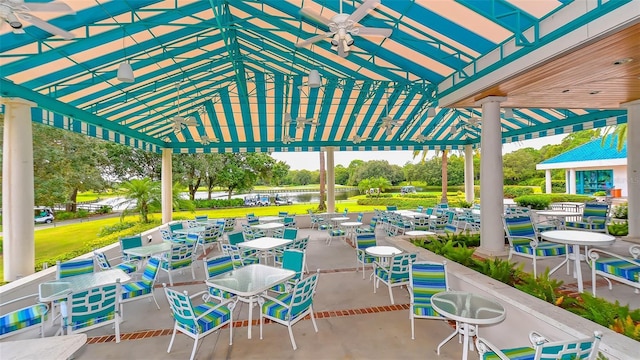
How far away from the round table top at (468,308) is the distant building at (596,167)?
1857cm

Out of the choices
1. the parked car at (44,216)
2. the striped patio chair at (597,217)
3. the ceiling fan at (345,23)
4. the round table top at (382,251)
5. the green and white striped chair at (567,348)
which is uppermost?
the ceiling fan at (345,23)

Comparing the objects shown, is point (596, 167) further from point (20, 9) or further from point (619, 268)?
point (20, 9)

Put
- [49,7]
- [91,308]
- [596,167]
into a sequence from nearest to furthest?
[49,7]
[91,308]
[596,167]

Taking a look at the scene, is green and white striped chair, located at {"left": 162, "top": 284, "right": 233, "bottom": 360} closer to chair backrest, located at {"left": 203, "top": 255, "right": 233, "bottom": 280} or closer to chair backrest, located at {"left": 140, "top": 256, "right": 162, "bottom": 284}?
chair backrest, located at {"left": 203, "top": 255, "right": 233, "bottom": 280}

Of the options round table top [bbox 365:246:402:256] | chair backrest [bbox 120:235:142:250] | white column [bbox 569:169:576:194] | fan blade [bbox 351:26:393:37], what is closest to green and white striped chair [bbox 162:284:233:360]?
round table top [bbox 365:246:402:256]

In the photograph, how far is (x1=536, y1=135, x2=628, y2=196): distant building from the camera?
17516mm

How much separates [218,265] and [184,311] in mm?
1311

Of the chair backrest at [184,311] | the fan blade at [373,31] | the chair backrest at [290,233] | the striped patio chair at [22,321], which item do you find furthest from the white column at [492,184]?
the striped patio chair at [22,321]

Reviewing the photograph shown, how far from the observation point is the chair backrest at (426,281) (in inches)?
151

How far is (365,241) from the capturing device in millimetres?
6359

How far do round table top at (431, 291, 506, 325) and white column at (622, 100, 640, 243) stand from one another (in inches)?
272

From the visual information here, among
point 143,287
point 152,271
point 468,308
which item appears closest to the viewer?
point 468,308

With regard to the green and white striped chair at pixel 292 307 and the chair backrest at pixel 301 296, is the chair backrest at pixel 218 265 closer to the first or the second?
the green and white striped chair at pixel 292 307

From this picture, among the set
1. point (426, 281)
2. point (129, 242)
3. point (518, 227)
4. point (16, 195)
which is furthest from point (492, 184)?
point (16, 195)
